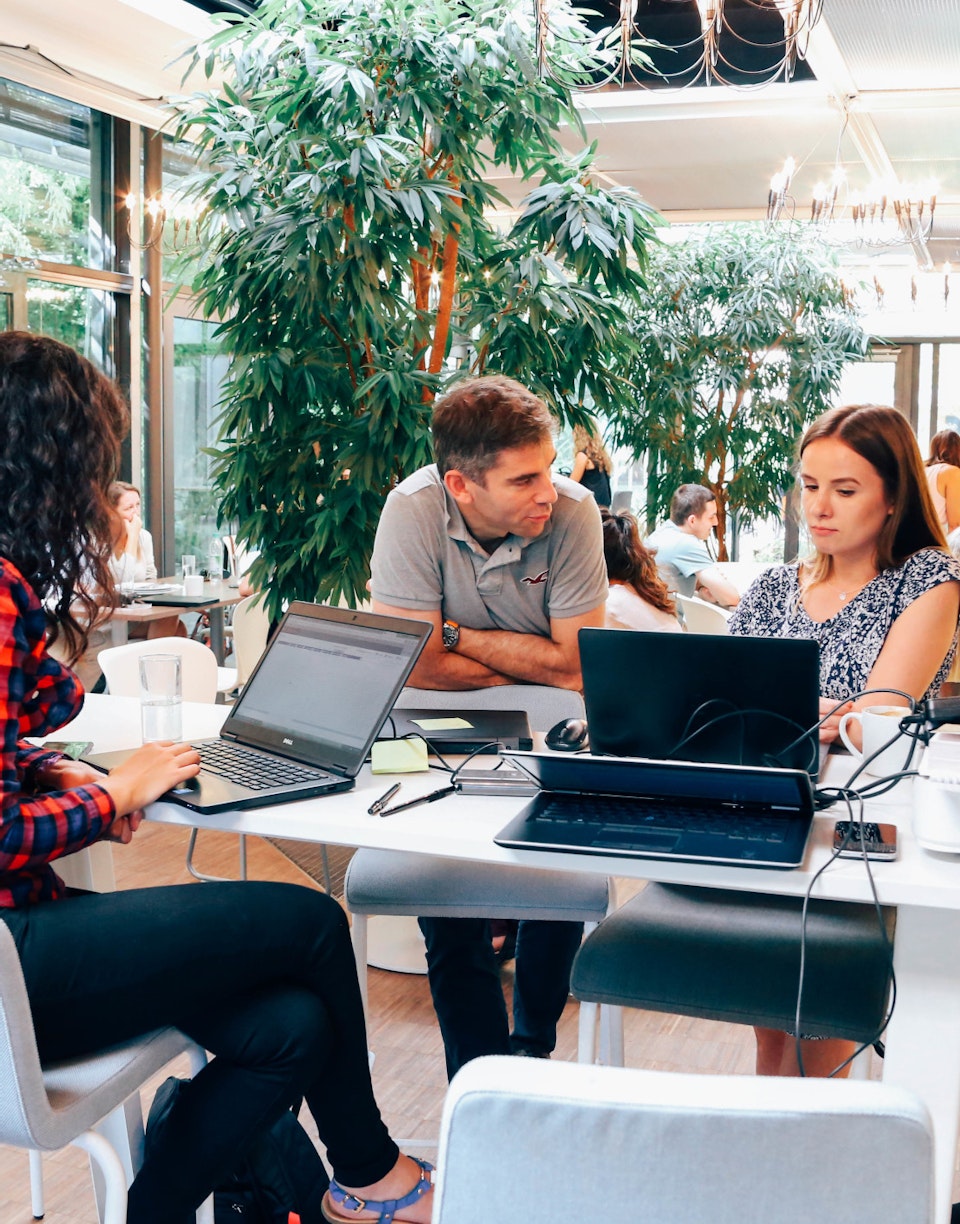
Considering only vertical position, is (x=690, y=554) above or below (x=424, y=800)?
above

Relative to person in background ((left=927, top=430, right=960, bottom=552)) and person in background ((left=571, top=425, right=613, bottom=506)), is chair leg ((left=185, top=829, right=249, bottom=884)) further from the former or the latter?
person in background ((left=927, top=430, right=960, bottom=552))

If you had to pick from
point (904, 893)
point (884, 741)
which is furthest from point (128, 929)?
point (884, 741)

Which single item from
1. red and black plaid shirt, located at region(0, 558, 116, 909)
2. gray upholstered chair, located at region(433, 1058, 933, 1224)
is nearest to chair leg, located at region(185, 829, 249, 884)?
red and black plaid shirt, located at region(0, 558, 116, 909)

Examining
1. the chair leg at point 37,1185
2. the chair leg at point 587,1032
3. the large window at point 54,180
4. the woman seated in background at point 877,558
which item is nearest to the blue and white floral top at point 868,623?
the woman seated in background at point 877,558

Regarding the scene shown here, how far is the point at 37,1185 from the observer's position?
1832 millimetres

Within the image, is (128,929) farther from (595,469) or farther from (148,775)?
(595,469)

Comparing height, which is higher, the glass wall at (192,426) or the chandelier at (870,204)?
the chandelier at (870,204)

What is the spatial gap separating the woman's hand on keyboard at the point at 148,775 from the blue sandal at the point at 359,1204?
0.57m

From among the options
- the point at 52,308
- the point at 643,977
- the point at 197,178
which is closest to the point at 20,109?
the point at 52,308

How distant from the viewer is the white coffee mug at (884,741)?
4.96ft

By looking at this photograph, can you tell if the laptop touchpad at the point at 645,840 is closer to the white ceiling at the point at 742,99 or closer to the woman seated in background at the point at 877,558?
the woman seated in background at the point at 877,558

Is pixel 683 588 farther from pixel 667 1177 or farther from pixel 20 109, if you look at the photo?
pixel 667 1177

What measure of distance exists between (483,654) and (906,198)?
172 inches

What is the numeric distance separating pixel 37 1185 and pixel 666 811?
3.86 ft
